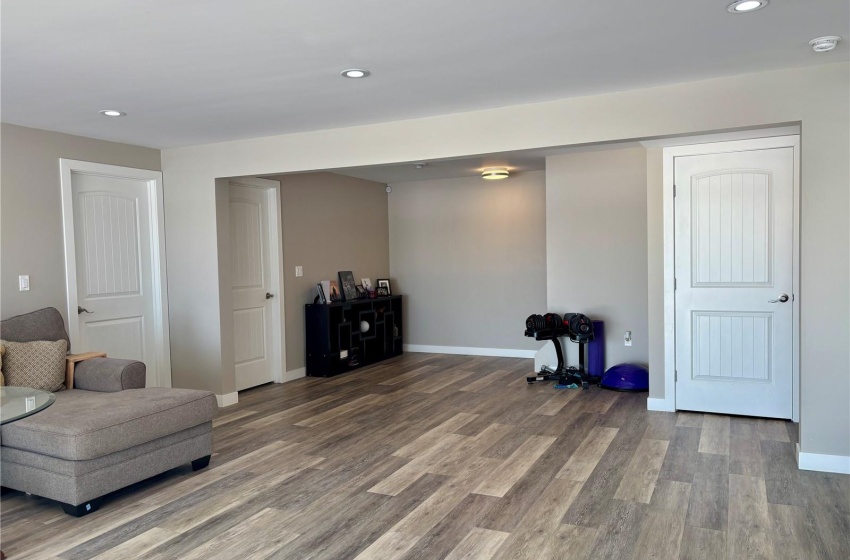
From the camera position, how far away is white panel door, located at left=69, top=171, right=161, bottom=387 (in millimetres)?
4879

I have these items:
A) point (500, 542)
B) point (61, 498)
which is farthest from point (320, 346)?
point (500, 542)

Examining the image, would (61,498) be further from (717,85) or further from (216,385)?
(717,85)

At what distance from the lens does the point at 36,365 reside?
3926mm

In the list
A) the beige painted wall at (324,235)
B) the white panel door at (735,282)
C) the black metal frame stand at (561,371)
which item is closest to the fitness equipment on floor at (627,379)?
the black metal frame stand at (561,371)

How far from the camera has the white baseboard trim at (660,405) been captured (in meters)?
4.95

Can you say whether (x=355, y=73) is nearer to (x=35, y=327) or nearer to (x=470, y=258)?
(x=35, y=327)

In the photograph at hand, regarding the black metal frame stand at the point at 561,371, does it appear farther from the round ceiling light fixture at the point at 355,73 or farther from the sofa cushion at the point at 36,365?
the sofa cushion at the point at 36,365

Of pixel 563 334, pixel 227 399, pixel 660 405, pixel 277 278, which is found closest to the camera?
pixel 660 405

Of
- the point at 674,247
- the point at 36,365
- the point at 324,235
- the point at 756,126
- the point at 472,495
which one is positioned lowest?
the point at 472,495

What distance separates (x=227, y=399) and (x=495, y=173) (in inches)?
147

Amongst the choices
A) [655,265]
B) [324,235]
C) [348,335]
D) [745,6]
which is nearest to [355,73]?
[745,6]

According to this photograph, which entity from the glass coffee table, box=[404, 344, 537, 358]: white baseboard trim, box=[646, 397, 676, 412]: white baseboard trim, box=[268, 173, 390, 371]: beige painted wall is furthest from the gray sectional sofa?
box=[404, 344, 537, 358]: white baseboard trim

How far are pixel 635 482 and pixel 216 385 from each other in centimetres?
363

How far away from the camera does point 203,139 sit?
5.10 metres
